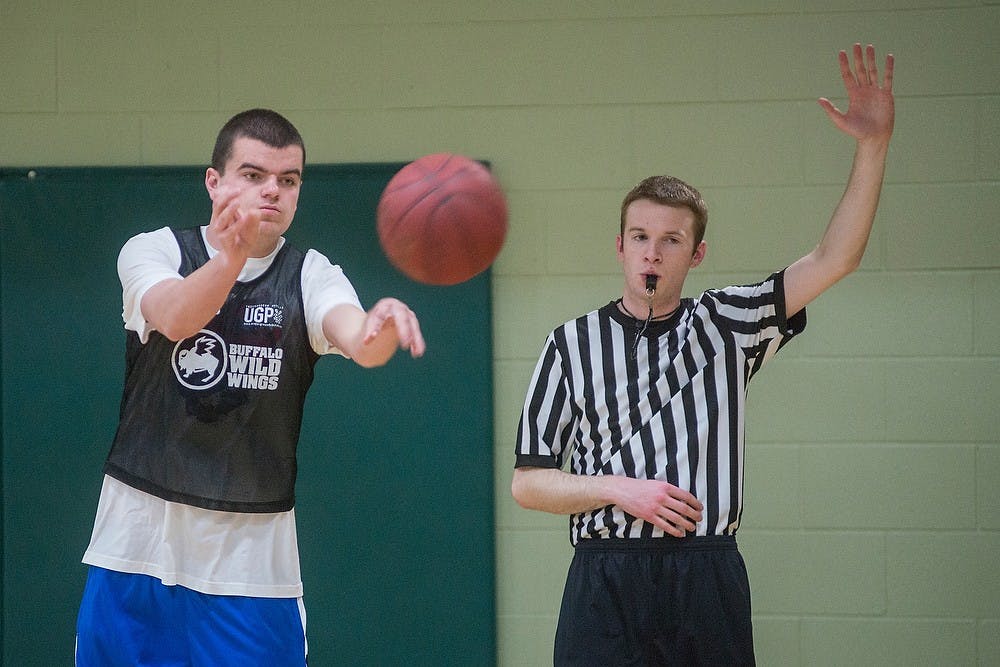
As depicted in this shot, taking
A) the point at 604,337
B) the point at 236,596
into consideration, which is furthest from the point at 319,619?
the point at 604,337

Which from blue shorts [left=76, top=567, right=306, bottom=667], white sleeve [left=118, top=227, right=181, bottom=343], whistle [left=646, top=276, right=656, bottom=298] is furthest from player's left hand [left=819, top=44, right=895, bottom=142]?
blue shorts [left=76, top=567, right=306, bottom=667]

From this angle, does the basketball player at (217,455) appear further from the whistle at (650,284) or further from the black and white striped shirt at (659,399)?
the whistle at (650,284)

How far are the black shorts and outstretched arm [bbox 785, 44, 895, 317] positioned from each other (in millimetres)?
704

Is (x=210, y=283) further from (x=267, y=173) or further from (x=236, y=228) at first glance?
(x=267, y=173)

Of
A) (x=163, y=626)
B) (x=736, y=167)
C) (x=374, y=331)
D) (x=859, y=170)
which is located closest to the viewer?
(x=374, y=331)

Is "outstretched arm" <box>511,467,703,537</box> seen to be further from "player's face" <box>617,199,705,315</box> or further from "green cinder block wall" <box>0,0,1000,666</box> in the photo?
"green cinder block wall" <box>0,0,1000,666</box>

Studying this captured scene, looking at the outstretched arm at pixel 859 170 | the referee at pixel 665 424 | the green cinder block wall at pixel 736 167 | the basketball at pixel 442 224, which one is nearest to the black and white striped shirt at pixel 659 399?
the referee at pixel 665 424

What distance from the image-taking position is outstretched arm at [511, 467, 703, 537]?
256 centimetres

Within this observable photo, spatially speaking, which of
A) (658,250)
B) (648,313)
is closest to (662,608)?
(648,313)

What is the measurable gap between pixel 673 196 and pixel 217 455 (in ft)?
4.14

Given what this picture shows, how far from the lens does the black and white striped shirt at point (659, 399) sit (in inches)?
105

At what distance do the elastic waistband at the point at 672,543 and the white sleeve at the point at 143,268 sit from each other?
1.18 meters

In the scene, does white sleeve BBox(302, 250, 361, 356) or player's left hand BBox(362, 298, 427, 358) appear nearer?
player's left hand BBox(362, 298, 427, 358)

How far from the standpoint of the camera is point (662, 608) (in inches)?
102
